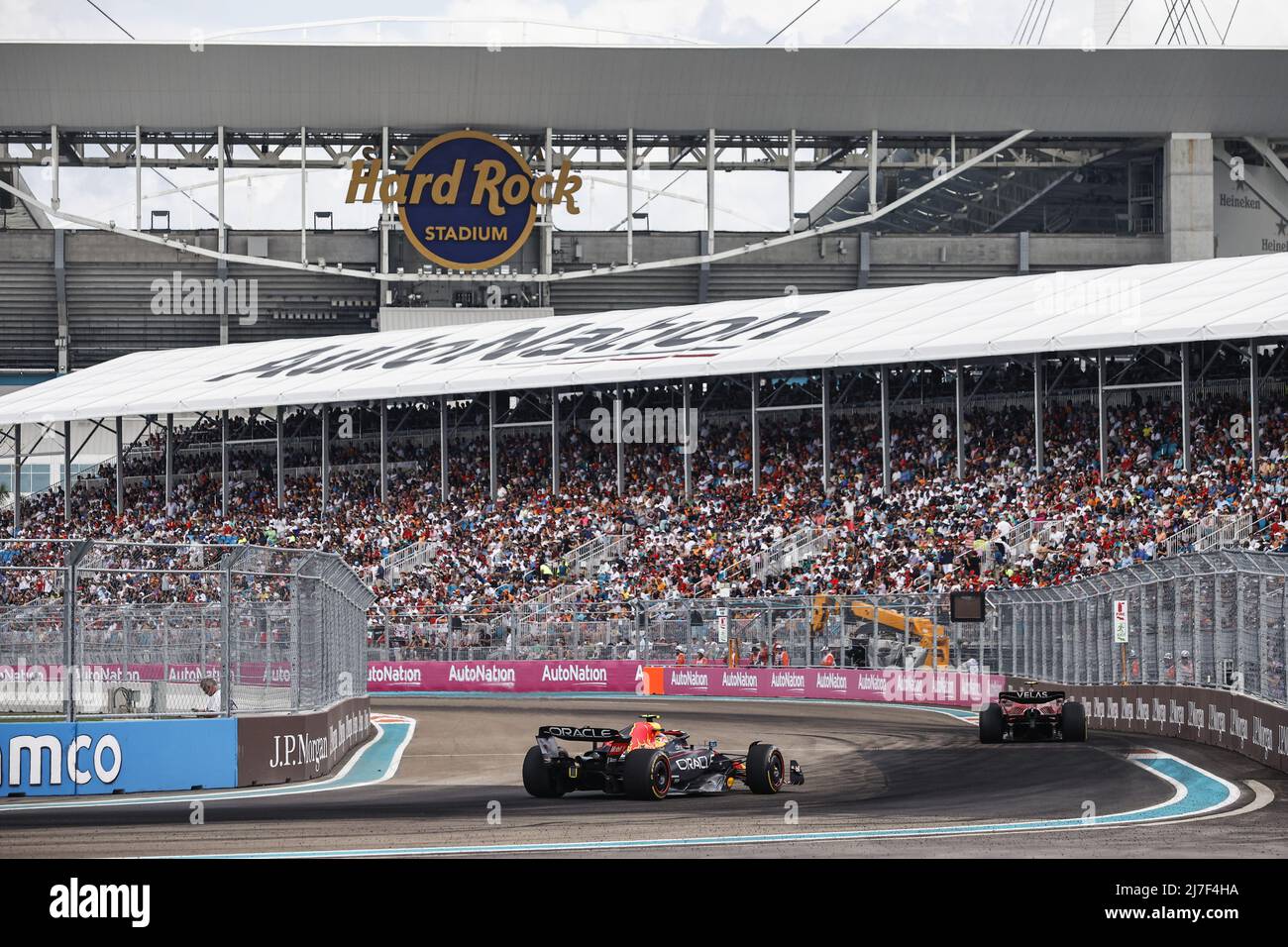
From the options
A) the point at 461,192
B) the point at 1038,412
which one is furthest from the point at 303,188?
the point at 1038,412

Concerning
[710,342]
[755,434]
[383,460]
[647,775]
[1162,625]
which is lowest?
[647,775]

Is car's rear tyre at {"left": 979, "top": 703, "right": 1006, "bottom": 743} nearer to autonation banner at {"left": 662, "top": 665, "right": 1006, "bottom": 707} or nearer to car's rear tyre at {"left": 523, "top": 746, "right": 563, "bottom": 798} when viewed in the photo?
car's rear tyre at {"left": 523, "top": 746, "right": 563, "bottom": 798}

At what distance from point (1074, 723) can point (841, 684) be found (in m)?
14.9

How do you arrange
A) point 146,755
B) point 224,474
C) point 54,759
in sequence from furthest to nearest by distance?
point 224,474 < point 146,755 < point 54,759

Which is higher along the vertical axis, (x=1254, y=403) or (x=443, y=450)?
(x=1254, y=403)

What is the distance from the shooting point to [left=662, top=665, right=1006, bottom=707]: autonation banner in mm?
34938

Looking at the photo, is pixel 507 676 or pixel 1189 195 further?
pixel 1189 195

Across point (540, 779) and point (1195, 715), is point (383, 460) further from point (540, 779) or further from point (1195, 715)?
point (540, 779)

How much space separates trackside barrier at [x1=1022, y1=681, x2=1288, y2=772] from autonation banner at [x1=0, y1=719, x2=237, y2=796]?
1040cm

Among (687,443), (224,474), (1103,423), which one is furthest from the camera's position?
(224,474)

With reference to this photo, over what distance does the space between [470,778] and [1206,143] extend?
178 feet

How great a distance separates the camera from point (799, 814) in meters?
14.5

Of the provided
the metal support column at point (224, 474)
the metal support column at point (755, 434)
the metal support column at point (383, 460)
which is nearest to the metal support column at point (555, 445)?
the metal support column at point (383, 460)
